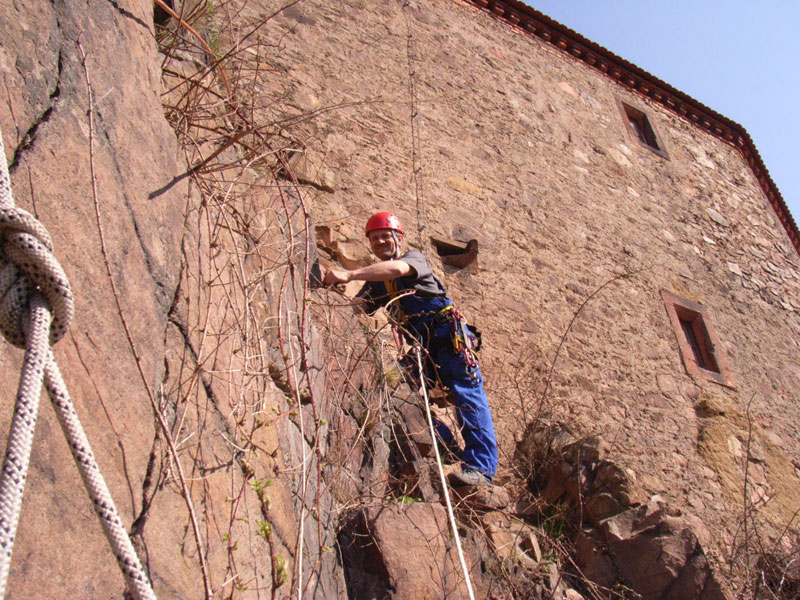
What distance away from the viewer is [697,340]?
625 centimetres

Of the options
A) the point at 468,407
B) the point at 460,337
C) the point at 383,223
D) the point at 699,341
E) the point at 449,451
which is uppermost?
the point at 383,223

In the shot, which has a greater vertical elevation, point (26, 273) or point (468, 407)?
point (468, 407)

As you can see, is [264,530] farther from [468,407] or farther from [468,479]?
[468,407]

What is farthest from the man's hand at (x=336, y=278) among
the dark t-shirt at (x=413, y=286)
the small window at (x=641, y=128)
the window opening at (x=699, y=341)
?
the small window at (x=641, y=128)

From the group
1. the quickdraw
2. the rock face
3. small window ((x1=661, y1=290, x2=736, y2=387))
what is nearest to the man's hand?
the quickdraw

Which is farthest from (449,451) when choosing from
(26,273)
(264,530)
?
(26,273)

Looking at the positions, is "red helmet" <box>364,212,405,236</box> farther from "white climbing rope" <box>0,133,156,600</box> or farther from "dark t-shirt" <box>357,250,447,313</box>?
"white climbing rope" <box>0,133,156,600</box>

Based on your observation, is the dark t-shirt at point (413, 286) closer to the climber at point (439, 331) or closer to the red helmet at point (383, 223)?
the climber at point (439, 331)

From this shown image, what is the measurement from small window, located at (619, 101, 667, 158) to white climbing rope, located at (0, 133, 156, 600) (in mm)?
7653

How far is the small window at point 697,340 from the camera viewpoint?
584 cm

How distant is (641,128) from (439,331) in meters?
5.77

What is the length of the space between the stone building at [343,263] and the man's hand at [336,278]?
0.09m

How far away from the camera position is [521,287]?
206 inches

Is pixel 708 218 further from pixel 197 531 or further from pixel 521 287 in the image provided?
pixel 197 531
